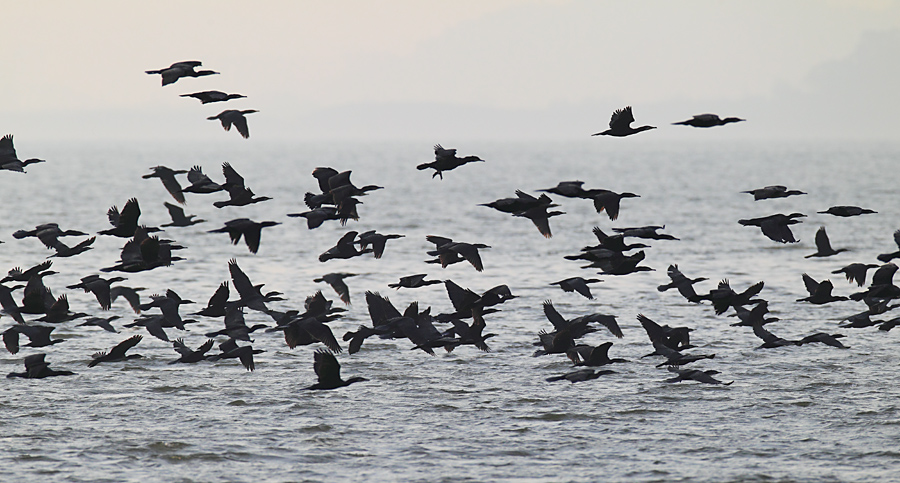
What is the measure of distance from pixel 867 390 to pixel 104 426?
41.0 feet

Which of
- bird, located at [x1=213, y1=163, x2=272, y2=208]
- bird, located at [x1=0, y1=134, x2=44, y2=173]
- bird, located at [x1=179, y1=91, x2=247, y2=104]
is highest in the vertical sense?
bird, located at [x1=179, y1=91, x2=247, y2=104]

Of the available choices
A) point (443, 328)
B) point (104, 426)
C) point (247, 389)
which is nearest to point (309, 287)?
point (443, 328)

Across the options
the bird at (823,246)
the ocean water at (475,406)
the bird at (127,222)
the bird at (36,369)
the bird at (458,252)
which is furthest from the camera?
the bird at (823,246)

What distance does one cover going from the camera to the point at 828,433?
51.9 feet

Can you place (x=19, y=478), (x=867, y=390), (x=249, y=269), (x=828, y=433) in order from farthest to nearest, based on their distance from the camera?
(x=249, y=269) → (x=867, y=390) → (x=828, y=433) → (x=19, y=478)

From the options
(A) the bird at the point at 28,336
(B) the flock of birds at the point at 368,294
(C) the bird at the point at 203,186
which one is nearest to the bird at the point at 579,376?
(B) the flock of birds at the point at 368,294

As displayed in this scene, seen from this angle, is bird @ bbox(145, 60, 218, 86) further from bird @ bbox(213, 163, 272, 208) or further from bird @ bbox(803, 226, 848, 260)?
bird @ bbox(803, 226, 848, 260)

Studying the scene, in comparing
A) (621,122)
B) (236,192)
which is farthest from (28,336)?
(621,122)

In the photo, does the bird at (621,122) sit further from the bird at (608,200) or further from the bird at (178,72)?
the bird at (178,72)

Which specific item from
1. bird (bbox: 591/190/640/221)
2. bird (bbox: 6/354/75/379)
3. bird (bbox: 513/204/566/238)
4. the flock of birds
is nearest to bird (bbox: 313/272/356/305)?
the flock of birds

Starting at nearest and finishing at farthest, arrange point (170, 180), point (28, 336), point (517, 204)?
point (517, 204), point (170, 180), point (28, 336)

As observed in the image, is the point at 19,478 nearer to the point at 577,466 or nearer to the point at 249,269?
the point at 577,466

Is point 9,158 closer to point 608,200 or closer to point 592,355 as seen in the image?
point 608,200

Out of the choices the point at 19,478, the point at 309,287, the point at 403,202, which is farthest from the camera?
the point at 403,202
